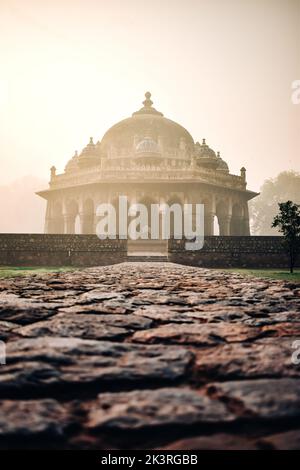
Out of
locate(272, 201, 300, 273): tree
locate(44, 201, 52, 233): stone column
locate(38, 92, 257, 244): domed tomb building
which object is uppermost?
locate(38, 92, 257, 244): domed tomb building

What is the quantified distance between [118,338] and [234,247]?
567 inches

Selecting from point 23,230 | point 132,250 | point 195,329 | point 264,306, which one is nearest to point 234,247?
point 132,250

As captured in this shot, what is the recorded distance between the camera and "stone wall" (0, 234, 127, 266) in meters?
16.0

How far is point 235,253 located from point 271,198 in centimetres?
3629

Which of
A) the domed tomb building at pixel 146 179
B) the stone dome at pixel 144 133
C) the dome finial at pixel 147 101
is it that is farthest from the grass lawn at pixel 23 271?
the dome finial at pixel 147 101

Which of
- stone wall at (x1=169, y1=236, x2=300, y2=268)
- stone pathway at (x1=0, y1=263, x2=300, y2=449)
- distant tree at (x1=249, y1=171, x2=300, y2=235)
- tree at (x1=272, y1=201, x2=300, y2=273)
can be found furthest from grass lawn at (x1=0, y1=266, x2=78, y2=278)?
distant tree at (x1=249, y1=171, x2=300, y2=235)

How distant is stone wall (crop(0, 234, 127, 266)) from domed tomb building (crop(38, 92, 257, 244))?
8327 millimetres

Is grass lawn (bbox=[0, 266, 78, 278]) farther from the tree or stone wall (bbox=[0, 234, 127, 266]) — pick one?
Answer: the tree

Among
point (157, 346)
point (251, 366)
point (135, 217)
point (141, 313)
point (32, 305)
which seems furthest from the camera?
point (135, 217)

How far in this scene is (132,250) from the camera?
19.6 m

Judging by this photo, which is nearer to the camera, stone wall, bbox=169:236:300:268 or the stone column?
stone wall, bbox=169:236:300:268

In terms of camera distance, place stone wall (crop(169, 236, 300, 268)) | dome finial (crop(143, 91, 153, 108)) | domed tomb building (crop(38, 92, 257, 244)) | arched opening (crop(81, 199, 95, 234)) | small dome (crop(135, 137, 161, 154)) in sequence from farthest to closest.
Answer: dome finial (crop(143, 91, 153, 108))
arched opening (crop(81, 199, 95, 234))
small dome (crop(135, 137, 161, 154))
domed tomb building (crop(38, 92, 257, 244))
stone wall (crop(169, 236, 300, 268))

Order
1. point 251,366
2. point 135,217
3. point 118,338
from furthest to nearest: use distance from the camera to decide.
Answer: point 135,217
point 118,338
point 251,366
